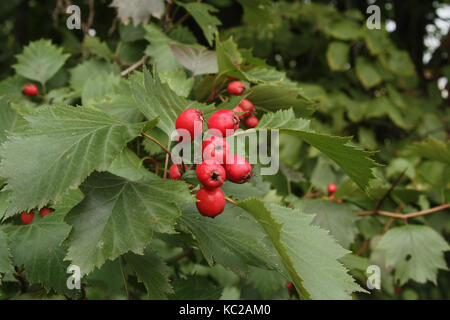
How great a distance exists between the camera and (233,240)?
2.69 ft

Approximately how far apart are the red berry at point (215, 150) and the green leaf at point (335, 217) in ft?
2.41

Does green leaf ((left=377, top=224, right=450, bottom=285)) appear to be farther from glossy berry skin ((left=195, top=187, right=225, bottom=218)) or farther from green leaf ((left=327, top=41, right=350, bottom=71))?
green leaf ((left=327, top=41, right=350, bottom=71))

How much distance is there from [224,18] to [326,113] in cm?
96

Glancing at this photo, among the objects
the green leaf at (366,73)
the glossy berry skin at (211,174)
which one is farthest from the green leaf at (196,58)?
the green leaf at (366,73)

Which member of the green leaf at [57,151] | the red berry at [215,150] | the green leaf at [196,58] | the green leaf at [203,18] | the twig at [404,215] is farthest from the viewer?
the twig at [404,215]

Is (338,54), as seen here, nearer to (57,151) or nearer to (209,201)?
(209,201)

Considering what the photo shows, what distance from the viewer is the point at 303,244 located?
809 millimetres

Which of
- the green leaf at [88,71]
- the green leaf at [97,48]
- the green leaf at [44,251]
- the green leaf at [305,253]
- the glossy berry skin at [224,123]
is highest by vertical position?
the glossy berry skin at [224,123]

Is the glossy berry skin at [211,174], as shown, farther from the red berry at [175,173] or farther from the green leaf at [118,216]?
the red berry at [175,173]

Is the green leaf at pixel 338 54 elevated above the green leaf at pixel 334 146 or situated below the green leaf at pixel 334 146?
below

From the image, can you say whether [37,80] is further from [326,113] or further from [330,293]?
[326,113]

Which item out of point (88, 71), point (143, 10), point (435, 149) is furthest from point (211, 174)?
point (435, 149)

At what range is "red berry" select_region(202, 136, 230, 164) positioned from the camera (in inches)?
29.2

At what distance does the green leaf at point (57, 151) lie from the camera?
0.64 m
